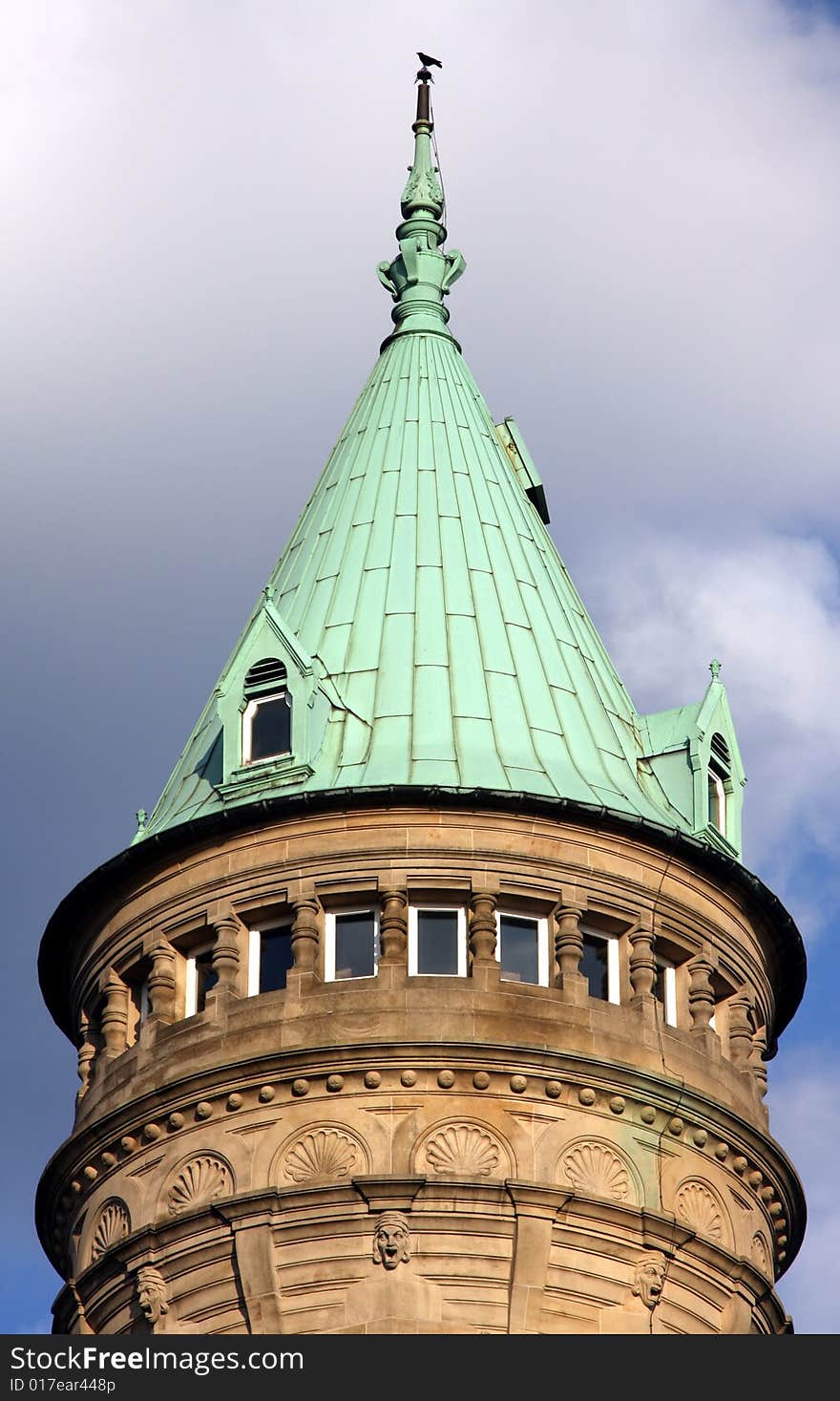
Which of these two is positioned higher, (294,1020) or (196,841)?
(196,841)

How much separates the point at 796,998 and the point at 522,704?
5.20 meters

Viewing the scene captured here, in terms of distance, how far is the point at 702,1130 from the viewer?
46.0m

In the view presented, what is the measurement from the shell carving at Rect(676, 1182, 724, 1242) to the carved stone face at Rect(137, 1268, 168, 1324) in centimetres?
614

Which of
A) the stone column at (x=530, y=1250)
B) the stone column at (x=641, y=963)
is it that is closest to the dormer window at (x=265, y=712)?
the stone column at (x=641, y=963)

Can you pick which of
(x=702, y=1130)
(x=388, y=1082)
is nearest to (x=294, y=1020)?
(x=388, y=1082)

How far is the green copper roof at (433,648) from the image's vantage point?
1877 inches

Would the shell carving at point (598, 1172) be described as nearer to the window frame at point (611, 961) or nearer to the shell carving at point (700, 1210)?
the shell carving at point (700, 1210)

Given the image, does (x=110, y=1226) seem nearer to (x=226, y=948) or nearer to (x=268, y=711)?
(x=226, y=948)

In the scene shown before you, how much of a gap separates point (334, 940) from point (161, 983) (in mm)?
2252

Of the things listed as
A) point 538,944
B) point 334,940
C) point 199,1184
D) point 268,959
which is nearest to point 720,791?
point 538,944

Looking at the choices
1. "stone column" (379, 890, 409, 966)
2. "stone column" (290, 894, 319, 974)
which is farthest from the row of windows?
"stone column" (290, 894, 319, 974)
